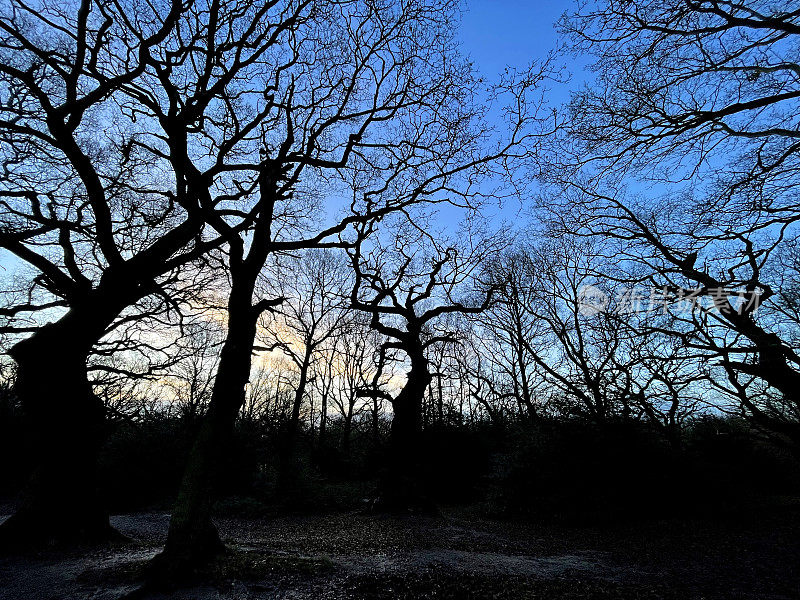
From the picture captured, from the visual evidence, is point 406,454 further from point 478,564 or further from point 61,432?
point 61,432

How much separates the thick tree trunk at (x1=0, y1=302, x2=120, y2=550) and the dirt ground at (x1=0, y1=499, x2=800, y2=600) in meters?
0.53

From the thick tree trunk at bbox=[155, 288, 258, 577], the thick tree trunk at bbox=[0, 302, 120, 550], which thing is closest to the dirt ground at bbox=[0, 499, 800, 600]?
the thick tree trunk at bbox=[155, 288, 258, 577]

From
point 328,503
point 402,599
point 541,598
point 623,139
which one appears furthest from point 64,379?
point 623,139

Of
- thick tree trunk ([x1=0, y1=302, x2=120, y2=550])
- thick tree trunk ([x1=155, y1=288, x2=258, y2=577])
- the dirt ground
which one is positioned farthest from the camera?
thick tree trunk ([x1=0, y1=302, x2=120, y2=550])

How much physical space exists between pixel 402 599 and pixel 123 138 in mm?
8720

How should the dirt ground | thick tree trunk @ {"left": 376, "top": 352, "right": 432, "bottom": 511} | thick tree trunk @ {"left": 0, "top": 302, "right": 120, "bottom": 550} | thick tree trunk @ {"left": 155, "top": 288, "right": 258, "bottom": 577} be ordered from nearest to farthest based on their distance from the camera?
1. the dirt ground
2. thick tree trunk @ {"left": 155, "top": 288, "right": 258, "bottom": 577}
3. thick tree trunk @ {"left": 0, "top": 302, "right": 120, "bottom": 550}
4. thick tree trunk @ {"left": 376, "top": 352, "right": 432, "bottom": 511}

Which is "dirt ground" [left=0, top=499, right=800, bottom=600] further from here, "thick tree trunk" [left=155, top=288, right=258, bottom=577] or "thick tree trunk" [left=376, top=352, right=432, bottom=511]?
"thick tree trunk" [left=376, top=352, right=432, bottom=511]

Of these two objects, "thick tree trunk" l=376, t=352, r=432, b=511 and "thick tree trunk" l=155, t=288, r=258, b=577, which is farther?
"thick tree trunk" l=376, t=352, r=432, b=511

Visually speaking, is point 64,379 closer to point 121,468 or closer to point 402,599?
point 402,599

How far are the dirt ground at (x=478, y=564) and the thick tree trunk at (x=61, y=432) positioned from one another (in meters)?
0.53

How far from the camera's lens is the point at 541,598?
410 centimetres

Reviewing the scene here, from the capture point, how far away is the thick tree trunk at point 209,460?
14.6ft

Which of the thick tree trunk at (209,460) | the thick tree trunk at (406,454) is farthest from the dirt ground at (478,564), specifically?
the thick tree trunk at (406,454)

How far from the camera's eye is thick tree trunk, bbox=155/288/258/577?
445 centimetres
